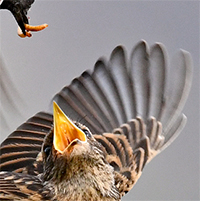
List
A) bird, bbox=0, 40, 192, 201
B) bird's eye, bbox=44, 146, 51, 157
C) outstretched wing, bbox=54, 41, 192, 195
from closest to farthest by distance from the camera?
1. bird's eye, bbox=44, 146, 51, 157
2. bird, bbox=0, 40, 192, 201
3. outstretched wing, bbox=54, 41, 192, 195

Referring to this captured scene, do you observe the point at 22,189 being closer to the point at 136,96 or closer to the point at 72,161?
the point at 72,161

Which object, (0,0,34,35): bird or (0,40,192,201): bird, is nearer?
(0,0,34,35): bird

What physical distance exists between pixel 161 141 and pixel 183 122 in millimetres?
120

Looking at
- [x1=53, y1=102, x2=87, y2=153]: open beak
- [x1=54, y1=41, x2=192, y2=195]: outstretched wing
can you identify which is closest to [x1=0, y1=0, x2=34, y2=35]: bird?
[x1=53, y1=102, x2=87, y2=153]: open beak

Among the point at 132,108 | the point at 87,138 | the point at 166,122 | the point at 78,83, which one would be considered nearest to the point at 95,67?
the point at 78,83

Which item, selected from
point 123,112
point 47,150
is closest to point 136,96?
point 123,112

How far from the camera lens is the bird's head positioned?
4.79ft

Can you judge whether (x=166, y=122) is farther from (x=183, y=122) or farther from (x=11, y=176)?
(x=11, y=176)

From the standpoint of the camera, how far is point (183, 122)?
84.1 inches

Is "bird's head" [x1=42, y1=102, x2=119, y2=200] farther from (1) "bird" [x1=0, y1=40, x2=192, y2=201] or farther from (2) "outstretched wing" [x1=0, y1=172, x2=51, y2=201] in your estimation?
(1) "bird" [x1=0, y1=40, x2=192, y2=201]

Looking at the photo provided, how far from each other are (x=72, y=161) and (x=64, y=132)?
86 millimetres

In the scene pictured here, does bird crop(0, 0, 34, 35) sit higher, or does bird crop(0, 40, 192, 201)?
bird crop(0, 0, 34, 35)

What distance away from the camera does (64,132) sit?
145cm

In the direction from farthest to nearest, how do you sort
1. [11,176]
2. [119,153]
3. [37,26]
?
[119,153] < [11,176] < [37,26]
